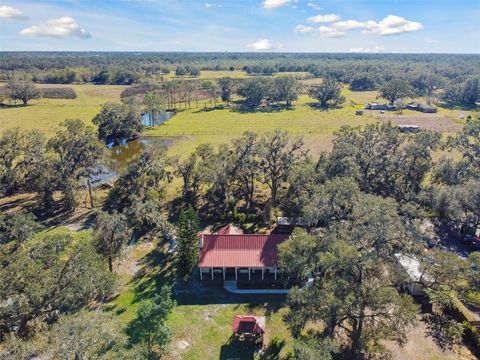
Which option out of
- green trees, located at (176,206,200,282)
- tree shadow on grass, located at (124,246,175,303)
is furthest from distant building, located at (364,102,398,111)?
green trees, located at (176,206,200,282)

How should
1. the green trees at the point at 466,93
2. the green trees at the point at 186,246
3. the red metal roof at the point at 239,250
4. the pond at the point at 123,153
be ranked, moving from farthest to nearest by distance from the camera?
the green trees at the point at 466,93, the pond at the point at 123,153, the red metal roof at the point at 239,250, the green trees at the point at 186,246

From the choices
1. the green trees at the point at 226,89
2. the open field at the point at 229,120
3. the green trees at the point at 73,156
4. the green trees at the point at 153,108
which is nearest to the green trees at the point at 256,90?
the green trees at the point at 226,89

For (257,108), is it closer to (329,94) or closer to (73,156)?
(329,94)

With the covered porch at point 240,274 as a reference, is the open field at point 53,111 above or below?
above

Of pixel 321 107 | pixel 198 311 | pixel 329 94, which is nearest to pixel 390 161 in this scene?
pixel 198 311

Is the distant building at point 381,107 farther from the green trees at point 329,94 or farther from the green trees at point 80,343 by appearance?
the green trees at point 80,343

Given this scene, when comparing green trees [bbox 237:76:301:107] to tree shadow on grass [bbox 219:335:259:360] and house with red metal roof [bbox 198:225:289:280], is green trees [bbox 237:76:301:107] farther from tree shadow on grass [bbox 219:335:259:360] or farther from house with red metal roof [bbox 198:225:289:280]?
tree shadow on grass [bbox 219:335:259:360]
